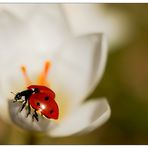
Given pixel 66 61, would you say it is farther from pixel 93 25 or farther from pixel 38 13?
pixel 93 25

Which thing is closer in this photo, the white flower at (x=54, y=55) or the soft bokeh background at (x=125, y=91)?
the white flower at (x=54, y=55)

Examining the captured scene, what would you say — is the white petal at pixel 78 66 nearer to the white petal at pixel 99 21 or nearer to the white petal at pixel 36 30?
the white petal at pixel 36 30

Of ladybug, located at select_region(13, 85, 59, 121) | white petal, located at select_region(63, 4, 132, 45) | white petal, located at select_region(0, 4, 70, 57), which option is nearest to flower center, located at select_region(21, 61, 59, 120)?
ladybug, located at select_region(13, 85, 59, 121)

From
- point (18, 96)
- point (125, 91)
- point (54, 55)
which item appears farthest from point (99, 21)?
point (18, 96)

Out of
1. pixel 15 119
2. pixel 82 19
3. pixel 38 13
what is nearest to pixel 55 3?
pixel 38 13

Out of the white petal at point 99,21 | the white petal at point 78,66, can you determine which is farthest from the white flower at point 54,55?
the white petal at point 99,21

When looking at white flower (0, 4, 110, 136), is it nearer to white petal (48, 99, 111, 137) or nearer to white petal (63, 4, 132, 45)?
white petal (48, 99, 111, 137)

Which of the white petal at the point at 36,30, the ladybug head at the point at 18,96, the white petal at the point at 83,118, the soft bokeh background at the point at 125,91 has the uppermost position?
the white petal at the point at 36,30

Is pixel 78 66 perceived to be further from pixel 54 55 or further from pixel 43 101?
pixel 43 101
